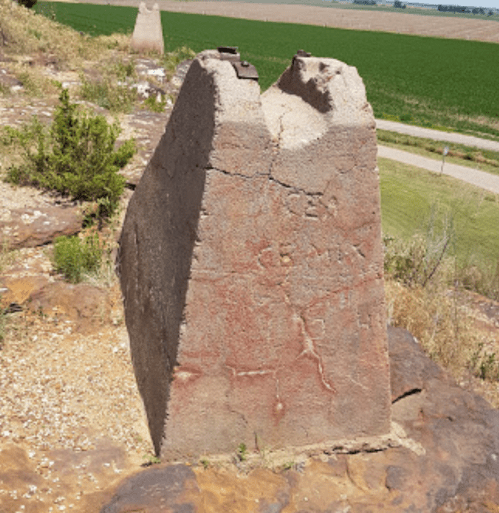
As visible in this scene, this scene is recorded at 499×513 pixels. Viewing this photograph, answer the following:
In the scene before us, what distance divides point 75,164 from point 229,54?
290cm

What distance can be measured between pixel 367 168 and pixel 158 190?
1.08m

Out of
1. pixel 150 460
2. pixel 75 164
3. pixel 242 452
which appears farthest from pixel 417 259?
pixel 150 460

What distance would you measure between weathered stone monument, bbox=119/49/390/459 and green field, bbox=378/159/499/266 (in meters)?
4.68

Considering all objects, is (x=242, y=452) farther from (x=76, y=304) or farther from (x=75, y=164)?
(x=75, y=164)

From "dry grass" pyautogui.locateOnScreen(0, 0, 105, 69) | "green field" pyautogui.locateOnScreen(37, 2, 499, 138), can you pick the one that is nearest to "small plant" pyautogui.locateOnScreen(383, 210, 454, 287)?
"dry grass" pyautogui.locateOnScreen(0, 0, 105, 69)

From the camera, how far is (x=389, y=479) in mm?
2539

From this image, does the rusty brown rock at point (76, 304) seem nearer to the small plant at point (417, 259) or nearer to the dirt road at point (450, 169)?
the small plant at point (417, 259)

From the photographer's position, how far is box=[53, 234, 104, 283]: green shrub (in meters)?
3.77

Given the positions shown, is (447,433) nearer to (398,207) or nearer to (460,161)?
(398,207)

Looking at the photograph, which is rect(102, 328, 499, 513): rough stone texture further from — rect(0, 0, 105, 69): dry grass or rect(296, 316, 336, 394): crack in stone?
rect(0, 0, 105, 69): dry grass

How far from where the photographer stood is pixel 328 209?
2369 mm

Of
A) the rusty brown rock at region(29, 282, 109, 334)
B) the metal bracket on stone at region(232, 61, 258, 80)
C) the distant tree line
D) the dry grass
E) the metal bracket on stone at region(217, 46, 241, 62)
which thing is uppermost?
the distant tree line

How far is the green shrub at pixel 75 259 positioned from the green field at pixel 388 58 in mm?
15587

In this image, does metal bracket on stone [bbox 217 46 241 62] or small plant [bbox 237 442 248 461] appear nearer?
metal bracket on stone [bbox 217 46 241 62]
